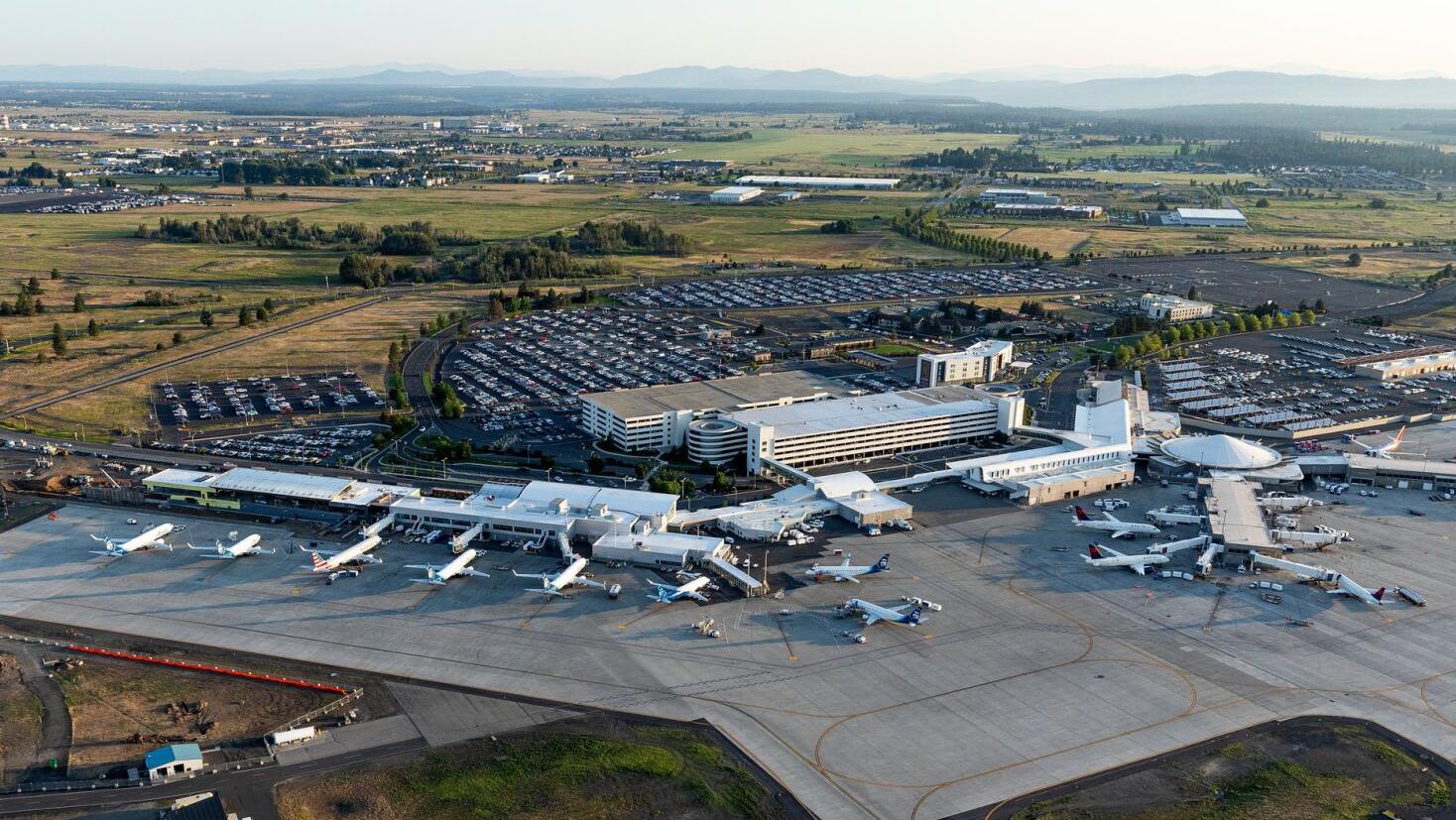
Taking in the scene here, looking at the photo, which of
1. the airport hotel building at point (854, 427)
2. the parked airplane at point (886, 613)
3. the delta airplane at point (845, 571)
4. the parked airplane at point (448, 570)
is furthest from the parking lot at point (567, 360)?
the parked airplane at point (886, 613)

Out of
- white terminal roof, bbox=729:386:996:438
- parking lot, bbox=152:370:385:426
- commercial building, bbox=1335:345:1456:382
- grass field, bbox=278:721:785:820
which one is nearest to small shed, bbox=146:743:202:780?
grass field, bbox=278:721:785:820

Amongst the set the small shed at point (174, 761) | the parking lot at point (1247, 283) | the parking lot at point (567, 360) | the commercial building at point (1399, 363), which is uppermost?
the parking lot at point (1247, 283)

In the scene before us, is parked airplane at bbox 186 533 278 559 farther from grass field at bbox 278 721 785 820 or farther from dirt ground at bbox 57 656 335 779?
grass field at bbox 278 721 785 820

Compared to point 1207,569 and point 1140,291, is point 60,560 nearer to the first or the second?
point 1207,569

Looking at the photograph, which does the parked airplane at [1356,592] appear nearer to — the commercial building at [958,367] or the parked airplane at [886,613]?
the parked airplane at [886,613]

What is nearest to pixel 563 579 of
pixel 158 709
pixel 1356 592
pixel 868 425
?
pixel 158 709

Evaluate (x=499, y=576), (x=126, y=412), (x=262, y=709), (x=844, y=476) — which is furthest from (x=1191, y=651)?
(x=126, y=412)
